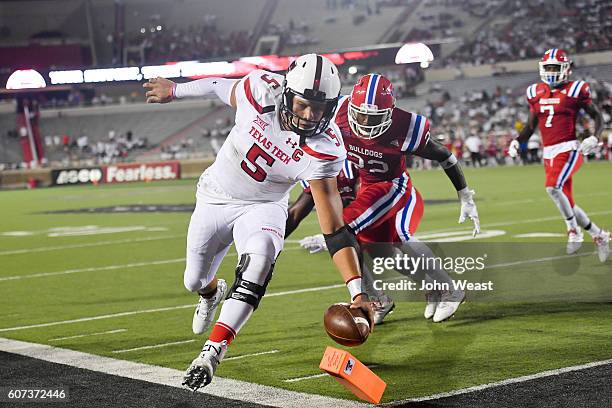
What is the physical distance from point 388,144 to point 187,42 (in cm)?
4243

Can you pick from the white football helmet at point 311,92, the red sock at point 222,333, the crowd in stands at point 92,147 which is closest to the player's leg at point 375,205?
the white football helmet at point 311,92

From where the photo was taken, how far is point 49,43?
158 feet

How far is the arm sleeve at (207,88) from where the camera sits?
577cm

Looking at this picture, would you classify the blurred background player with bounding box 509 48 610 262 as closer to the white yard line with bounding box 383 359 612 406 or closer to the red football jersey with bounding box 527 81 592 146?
the red football jersey with bounding box 527 81 592 146

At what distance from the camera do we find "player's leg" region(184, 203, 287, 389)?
4.78m

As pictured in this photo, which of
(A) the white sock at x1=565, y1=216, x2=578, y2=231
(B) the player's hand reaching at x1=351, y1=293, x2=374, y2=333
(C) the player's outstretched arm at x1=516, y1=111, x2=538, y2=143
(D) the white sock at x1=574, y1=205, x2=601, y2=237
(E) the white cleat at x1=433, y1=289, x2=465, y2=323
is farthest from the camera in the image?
(C) the player's outstretched arm at x1=516, y1=111, x2=538, y2=143

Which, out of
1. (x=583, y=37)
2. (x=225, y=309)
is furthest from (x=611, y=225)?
(x=583, y=37)

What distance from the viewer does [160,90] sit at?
235 inches

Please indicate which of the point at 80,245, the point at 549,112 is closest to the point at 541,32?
the point at 80,245

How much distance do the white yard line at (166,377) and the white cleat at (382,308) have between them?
178 centimetres

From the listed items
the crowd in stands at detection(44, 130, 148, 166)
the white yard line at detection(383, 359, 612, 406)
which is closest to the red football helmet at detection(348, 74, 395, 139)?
the white yard line at detection(383, 359, 612, 406)

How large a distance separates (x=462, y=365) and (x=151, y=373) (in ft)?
5.54

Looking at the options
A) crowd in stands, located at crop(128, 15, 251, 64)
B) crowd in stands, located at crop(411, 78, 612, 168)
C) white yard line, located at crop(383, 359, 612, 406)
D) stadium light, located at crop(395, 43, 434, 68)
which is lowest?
crowd in stands, located at crop(128, 15, 251, 64)

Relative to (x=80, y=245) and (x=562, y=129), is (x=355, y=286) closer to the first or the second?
(x=562, y=129)
